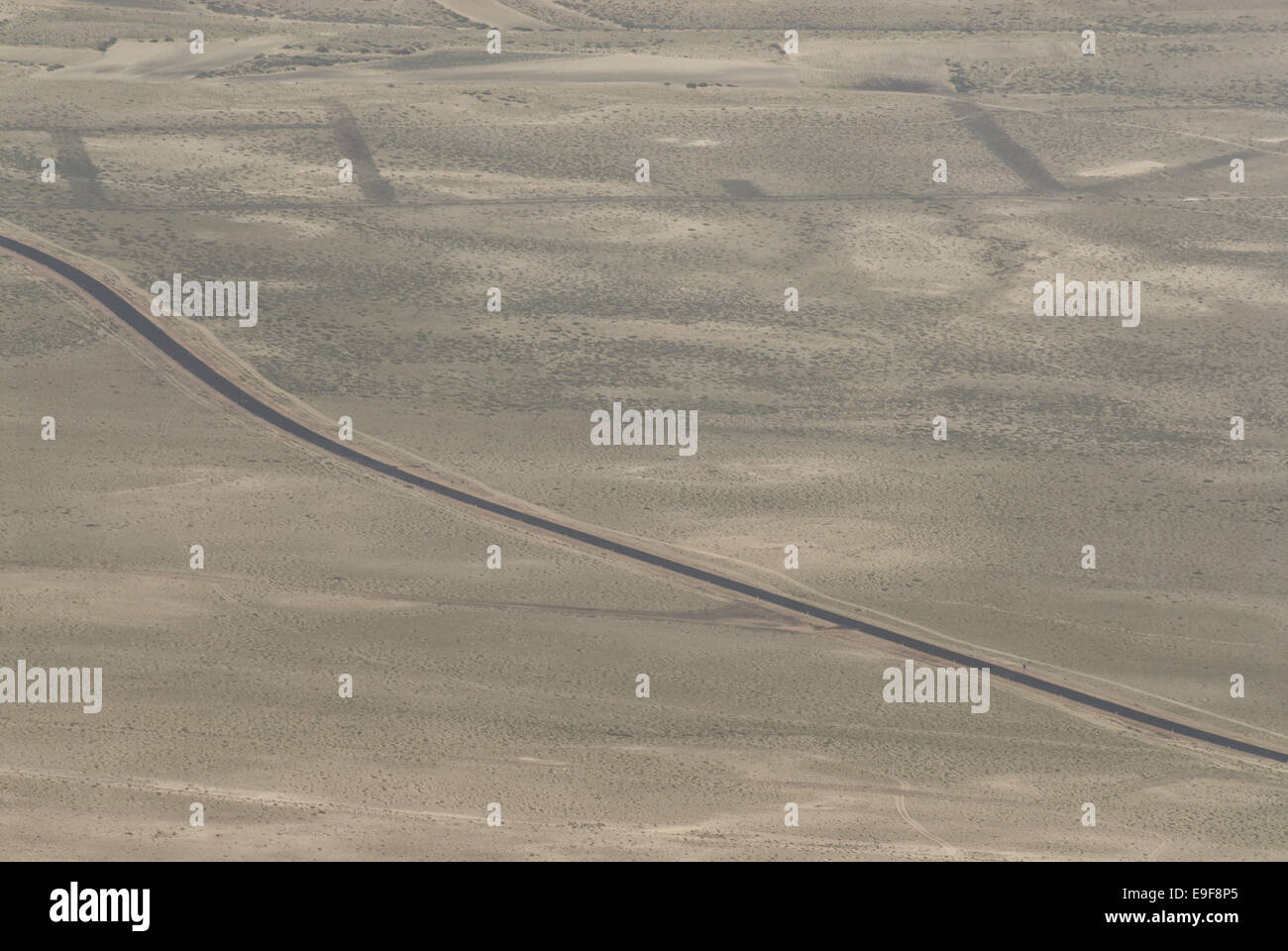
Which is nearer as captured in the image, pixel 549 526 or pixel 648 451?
pixel 549 526

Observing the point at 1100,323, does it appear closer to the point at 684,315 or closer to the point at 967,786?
the point at 684,315

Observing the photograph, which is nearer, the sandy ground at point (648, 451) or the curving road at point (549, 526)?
the sandy ground at point (648, 451)

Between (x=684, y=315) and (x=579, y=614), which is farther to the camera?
(x=684, y=315)

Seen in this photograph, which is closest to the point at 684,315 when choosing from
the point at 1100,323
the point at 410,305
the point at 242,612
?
the point at 410,305

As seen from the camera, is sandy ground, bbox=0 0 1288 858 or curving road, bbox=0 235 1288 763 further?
curving road, bbox=0 235 1288 763
